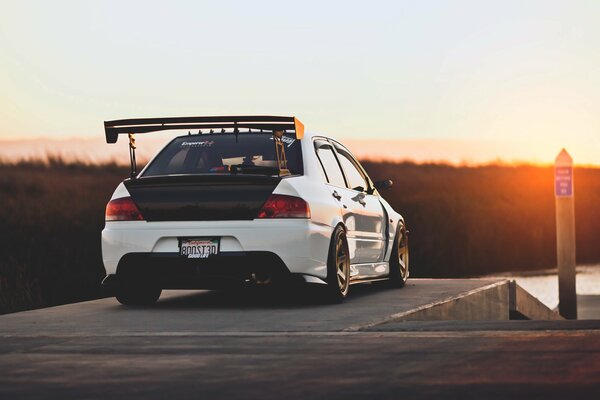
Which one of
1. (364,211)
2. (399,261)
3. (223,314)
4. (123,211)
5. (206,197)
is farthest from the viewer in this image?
(399,261)

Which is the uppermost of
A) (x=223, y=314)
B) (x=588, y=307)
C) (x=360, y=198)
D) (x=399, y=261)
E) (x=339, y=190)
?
(x=339, y=190)

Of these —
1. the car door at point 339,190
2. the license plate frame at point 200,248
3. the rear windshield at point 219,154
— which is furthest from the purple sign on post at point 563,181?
the license plate frame at point 200,248

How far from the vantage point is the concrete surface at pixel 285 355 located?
19.4 ft

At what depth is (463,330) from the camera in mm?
8719

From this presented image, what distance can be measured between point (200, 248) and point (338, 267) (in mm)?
1483

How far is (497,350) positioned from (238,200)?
12.4 feet

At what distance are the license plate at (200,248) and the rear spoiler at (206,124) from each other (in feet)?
3.89

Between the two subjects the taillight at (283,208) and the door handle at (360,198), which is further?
the door handle at (360,198)

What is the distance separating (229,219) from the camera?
416 inches

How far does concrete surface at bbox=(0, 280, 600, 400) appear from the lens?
5898 millimetres

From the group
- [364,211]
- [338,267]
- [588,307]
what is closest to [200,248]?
[338,267]

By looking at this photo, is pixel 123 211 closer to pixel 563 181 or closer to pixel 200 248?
pixel 200 248

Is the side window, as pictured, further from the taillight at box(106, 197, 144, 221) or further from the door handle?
the taillight at box(106, 197, 144, 221)

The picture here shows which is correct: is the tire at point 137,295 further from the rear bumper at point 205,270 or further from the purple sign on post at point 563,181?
the purple sign on post at point 563,181
